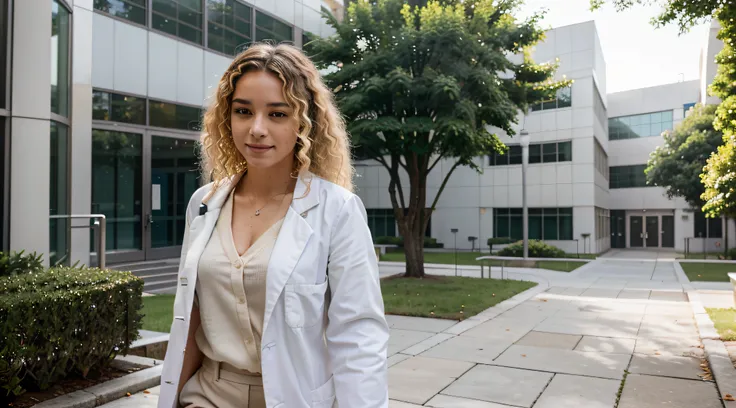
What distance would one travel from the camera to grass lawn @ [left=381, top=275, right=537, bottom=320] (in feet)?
35.3

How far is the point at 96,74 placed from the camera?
14938 mm

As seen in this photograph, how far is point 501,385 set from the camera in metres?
6.04

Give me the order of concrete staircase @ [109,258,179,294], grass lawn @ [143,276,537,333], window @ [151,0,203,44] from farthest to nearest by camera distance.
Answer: window @ [151,0,203,44]
concrete staircase @ [109,258,179,294]
grass lawn @ [143,276,537,333]

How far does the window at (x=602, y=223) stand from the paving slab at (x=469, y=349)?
91.8ft

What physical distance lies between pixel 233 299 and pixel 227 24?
19.1 meters

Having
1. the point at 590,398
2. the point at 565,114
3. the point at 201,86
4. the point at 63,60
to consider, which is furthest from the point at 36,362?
the point at 565,114

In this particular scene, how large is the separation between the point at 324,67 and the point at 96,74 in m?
5.96

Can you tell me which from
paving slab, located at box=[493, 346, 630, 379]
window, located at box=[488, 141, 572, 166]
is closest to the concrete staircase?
paving slab, located at box=[493, 346, 630, 379]

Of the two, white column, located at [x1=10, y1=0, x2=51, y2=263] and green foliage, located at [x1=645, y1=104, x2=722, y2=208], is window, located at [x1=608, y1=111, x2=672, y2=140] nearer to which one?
green foliage, located at [x1=645, y1=104, x2=722, y2=208]

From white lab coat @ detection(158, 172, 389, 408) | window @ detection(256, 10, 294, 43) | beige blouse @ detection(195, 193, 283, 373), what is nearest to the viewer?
white lab coat @ detection(158, 172, 389, 408)

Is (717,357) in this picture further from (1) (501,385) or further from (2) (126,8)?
(2) (126,8)

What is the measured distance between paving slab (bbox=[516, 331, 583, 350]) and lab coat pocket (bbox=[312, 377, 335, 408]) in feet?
21.9

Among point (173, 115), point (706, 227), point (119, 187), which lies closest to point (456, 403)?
point (119, 187)

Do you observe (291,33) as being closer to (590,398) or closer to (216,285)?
(590,398)
